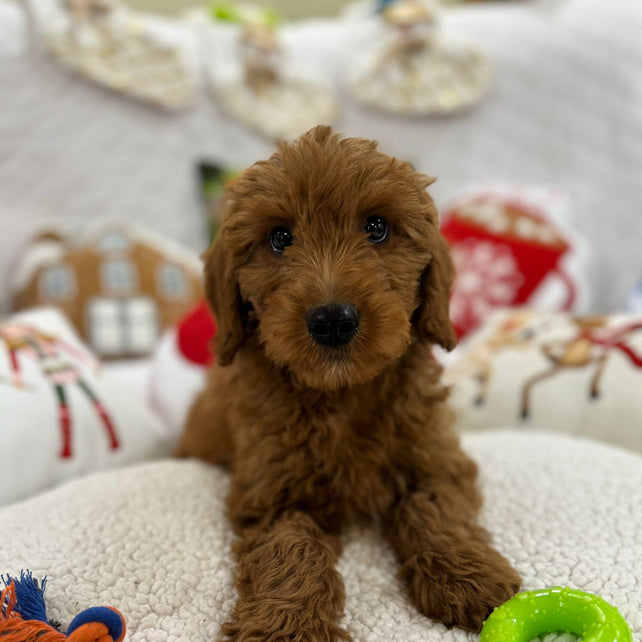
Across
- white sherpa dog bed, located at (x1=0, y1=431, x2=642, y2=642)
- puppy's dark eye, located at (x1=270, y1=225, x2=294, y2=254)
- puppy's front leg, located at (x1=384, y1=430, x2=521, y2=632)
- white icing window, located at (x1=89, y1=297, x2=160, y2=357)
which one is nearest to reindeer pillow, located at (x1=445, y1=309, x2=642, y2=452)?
white sherpa dog bed, located at (x1=0, y1=431, x2=642, y2=642)

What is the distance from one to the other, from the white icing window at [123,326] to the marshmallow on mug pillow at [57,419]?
0.64 meters

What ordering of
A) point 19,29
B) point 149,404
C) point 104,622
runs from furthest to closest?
1. point 19,29
2. point 149,404
3. point 104,622

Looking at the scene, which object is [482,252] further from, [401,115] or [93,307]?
[93,307]

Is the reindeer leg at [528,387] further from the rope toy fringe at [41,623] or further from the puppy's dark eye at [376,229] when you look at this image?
the rope toy fringe at [41,623]

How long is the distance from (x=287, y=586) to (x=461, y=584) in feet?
0.87

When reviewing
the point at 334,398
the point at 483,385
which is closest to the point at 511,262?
the point at 483,385

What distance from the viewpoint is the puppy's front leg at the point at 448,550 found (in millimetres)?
946

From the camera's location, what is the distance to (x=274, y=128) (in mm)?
2936

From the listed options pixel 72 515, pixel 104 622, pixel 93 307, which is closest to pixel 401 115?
pixel 93 307

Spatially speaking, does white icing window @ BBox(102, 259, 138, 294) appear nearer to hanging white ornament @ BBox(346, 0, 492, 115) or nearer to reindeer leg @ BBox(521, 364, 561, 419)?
hanging white ornament @ BBox(346, 0, 492, 115)

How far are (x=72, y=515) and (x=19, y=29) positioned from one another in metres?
2.30

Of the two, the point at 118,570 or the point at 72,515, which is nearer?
the point at 118,570

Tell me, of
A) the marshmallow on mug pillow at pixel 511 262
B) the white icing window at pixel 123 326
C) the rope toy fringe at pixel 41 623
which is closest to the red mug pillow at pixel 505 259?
the marshmallow on mug pillow at pixel 511 262

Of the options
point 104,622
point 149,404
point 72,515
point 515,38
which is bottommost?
point 149,404
